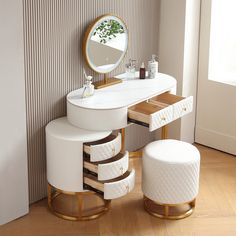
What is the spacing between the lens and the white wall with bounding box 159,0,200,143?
4309 mm

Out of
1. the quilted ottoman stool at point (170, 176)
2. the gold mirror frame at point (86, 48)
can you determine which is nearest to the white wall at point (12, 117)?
the gold mirror frame at point (86, 48)

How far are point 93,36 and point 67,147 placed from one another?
74cm

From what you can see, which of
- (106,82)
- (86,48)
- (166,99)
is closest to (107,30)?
(86,48)

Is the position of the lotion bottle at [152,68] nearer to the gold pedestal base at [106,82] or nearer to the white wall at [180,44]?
the gold pedestal base at [106,82]

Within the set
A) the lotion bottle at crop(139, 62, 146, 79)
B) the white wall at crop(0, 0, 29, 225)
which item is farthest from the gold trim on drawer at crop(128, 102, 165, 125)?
the white wall at crop(0, 0, 29, 225)

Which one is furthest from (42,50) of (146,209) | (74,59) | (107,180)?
(146,209)

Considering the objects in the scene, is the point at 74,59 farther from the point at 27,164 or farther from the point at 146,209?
the point at 146,209

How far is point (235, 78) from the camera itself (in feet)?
14.5

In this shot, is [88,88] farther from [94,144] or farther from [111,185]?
[111,185]

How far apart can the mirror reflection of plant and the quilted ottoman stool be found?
0.74 metres

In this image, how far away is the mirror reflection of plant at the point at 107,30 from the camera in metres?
3.85

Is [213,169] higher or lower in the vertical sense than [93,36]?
lower

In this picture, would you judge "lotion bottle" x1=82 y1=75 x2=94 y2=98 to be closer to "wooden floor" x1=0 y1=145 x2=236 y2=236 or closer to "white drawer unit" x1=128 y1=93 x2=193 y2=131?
"white drawer unit" x1=128 y1=93 x2=193 y2=131

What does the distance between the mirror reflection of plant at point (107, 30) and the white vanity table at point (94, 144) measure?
0.38 meters
